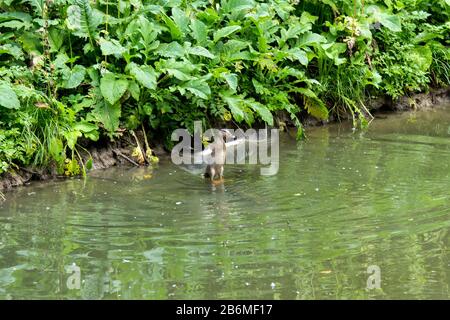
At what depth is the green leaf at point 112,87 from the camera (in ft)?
34.0

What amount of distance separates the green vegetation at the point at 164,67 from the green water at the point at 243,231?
27.5 inches

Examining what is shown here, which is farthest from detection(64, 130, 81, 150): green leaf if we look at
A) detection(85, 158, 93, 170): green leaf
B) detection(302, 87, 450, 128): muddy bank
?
detection(302, 87, 450, 128): muddy bank

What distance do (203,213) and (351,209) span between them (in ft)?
4.67

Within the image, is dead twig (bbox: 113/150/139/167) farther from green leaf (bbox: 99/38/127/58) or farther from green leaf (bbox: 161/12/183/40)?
green leaf (bbox: 161/12/183/40)

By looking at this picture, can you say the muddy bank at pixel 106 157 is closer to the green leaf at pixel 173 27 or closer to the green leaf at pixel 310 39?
the green leaf at pixel 310 39

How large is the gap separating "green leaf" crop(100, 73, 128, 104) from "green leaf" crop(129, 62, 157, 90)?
0.18 meters

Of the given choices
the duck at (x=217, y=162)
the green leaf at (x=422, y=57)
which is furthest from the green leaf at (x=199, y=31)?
the green leaf at (x=422, y=57)

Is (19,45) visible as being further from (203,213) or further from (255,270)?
(255,270)

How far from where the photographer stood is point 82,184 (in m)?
10.0

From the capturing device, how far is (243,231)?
8.18 m

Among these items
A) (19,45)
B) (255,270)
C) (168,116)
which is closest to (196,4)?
(168,116)

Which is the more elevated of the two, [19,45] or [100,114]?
[19,45]

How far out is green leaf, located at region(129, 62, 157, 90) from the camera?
10.4 meters

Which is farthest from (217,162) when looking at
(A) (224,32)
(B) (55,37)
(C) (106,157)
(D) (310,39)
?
(D) (310,39)
